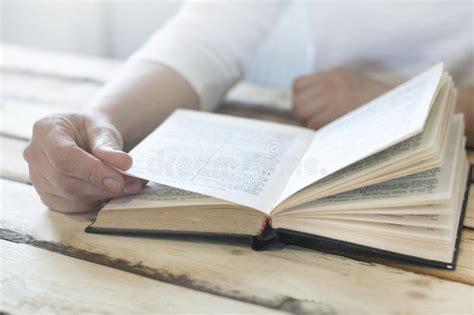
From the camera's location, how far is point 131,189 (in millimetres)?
657

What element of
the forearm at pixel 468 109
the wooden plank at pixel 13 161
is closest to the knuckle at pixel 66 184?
the wooden plank at pixel 13 161

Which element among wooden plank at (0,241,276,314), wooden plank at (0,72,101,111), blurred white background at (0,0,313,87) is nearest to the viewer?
wooden plank at (0,241,276,314)

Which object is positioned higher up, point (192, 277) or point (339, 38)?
point (339, 38)

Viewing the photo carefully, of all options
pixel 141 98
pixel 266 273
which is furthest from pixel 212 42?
pixel 266 273

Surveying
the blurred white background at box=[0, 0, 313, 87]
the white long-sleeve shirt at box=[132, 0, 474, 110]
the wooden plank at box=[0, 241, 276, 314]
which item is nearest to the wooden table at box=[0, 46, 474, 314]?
the wooden plank at box=[0, 241, 276, 314]

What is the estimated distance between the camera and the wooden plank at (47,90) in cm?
110

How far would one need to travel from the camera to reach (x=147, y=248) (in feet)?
2.03

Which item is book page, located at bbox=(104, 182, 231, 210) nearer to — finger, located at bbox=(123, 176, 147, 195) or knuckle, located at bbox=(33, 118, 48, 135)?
finger, located at bbox=(123, 176, 147, 195)

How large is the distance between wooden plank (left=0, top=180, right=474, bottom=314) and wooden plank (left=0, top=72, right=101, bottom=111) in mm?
462

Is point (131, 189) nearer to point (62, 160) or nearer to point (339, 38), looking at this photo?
point (62, 160)

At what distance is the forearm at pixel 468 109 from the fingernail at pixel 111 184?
1.72ft

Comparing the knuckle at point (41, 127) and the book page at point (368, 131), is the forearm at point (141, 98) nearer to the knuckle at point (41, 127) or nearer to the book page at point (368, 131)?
the knuckle at point (41, 127)

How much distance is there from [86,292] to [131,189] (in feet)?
0.47

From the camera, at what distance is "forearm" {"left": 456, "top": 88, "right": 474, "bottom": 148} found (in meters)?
0.87
